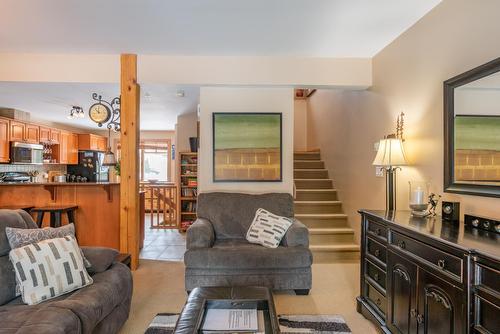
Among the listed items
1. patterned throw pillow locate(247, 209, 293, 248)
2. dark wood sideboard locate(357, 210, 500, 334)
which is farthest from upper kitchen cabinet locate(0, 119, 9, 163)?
dark wood sideboard locate(357, 210, 500, 334)

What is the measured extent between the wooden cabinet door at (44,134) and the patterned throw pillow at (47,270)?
5.66m

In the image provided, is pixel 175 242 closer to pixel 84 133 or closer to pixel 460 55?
pixel 460 55

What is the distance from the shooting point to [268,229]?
310 centimetres

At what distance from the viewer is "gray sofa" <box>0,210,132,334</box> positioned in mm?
1476

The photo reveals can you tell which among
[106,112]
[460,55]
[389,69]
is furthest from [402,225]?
[106,112]

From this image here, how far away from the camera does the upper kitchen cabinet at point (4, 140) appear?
17.7 feet

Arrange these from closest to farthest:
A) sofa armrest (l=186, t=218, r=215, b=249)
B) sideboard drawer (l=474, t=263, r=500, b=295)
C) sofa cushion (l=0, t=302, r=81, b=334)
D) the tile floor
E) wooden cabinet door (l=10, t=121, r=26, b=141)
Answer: sideboard drawer (l=474, t=263, r=500, b=295)
sofa cushion (l=0, t=302, r=81, b=334)
sofa armrest (l=186, t=218, r=215, b=249)
the tile floor
wooden cabinet door (l=10, t=121, r=26, b=141)

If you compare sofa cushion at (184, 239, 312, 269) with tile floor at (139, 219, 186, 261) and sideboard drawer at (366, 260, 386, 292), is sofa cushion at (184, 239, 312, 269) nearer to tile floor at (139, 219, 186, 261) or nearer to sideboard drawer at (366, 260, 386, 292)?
sideboard drawer at (366, 260, 386, 292)

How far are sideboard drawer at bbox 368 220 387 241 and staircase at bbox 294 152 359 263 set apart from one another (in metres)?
1.67

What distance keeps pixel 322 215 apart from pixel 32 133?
596 centimetres

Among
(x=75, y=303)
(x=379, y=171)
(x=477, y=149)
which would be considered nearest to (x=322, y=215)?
(x=379, y=171)

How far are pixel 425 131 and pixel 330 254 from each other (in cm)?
205

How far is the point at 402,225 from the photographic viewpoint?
6.43ft

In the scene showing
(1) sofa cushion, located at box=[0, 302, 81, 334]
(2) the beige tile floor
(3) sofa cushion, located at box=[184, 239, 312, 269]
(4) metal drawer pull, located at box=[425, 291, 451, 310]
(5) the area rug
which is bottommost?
(2) the beige tile floor
